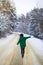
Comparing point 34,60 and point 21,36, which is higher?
point 21,36

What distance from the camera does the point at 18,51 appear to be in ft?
9.46

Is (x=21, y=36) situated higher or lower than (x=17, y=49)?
higher

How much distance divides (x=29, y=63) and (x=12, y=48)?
0.33 m

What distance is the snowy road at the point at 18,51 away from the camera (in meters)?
2.83

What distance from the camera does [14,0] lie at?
9.75 ft

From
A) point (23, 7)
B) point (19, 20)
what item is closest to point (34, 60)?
point (19, 20)

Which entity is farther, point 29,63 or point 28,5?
point 28,5

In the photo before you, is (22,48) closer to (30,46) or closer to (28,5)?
(30,46)

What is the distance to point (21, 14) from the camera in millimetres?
2982

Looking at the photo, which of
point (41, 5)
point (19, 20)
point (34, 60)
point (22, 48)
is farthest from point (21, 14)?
point (34, 60)

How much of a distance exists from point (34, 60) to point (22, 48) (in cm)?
24

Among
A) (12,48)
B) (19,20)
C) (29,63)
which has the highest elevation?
(19,20)

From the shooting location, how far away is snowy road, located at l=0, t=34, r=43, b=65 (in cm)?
283

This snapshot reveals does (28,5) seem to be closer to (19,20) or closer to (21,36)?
(19,20)
